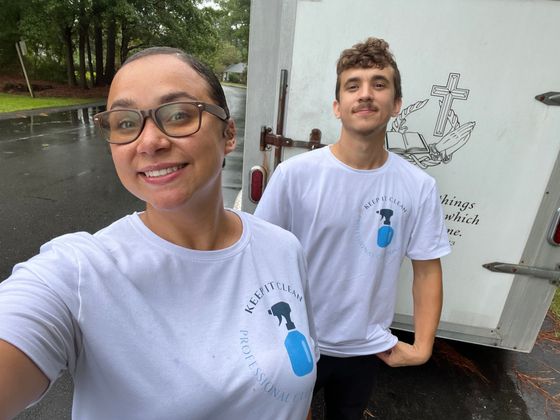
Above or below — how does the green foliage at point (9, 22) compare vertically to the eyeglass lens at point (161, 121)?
above

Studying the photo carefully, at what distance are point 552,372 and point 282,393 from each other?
3169 mm

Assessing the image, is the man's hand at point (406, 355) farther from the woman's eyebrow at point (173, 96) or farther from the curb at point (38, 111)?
the curb at point (38, 111)

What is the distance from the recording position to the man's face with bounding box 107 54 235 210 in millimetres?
956

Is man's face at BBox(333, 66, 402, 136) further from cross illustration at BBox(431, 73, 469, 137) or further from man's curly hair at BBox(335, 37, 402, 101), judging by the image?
cross illustration at BBox(431, 73, 469, 137)

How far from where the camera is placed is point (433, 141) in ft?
6.90

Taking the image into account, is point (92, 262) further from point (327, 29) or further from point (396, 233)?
point (327, 29)

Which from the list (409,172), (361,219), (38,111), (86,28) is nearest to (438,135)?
(409,172)

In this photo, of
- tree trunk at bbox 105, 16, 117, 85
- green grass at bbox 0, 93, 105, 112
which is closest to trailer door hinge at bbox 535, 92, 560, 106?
green grass at bbox 0, 93, 105, 112

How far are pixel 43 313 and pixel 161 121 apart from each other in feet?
1.71

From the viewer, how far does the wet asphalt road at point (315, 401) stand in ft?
8.67

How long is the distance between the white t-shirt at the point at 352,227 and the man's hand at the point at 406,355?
35mm

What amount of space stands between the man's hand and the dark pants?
0.10 meters

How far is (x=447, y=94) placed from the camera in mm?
2006

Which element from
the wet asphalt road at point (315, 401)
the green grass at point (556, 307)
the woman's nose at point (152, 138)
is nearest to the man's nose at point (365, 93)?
the woman's nose at point (152, 138)
